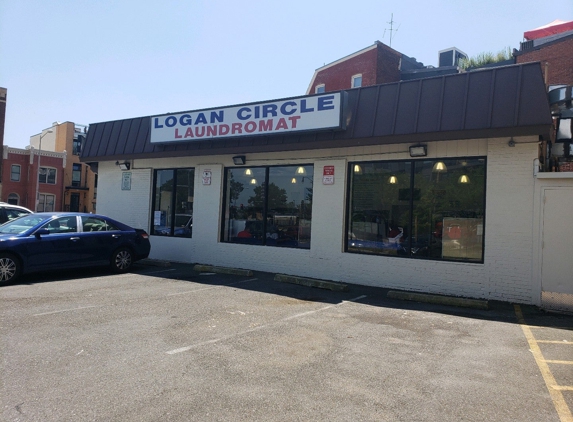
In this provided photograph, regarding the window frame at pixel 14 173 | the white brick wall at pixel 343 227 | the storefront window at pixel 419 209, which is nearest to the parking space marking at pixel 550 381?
the white brick wall at pixel 343 227

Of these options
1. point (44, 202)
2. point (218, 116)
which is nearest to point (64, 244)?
point (218, 116)

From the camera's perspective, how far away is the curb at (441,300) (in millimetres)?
8414

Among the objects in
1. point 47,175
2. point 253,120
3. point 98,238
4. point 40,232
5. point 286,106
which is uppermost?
point 47,175

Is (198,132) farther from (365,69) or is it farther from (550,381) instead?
(365,69)

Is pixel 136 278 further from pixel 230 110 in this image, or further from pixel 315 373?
pixel 315 373

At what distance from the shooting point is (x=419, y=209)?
10148 millimetres

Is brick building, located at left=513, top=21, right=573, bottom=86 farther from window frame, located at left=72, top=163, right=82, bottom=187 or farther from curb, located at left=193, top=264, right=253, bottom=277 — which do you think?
window frame, located at left=72, top=163, right=82, bottom=187

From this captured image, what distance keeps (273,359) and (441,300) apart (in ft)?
15.8

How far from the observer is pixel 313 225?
37.8 feet

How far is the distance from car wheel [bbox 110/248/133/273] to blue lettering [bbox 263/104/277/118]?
5.13 meters

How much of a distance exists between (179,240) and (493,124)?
383 inches

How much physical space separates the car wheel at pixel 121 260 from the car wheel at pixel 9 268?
2277 mm

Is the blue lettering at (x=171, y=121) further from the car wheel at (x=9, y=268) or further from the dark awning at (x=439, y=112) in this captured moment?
the car wheel at (x=9, y=268)

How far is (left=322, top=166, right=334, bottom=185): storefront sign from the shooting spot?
1129 cm
